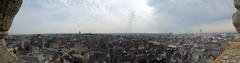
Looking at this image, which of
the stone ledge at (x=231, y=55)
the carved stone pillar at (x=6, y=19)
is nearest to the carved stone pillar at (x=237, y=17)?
the stone ledge at (x=231, y=55)

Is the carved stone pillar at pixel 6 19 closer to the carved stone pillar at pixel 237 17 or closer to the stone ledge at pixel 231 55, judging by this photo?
the stone ledge at pixel 231 55

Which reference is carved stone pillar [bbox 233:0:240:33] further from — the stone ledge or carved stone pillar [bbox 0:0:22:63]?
carved stone pillar [bbox 0:0:22:63]

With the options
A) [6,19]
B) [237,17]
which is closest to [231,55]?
[237,17]

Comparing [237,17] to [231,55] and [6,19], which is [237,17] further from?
[6,19]

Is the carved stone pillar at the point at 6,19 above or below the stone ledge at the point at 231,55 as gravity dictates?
above

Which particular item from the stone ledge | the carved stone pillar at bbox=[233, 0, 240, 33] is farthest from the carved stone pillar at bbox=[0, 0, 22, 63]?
the carved stone pillar at bbox=[233, 0, 240, 33]

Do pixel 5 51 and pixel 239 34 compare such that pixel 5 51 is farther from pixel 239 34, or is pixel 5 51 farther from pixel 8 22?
pixel 239 34

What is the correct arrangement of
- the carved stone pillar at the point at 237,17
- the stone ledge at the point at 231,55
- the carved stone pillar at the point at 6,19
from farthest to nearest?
1. the carved stone pillar at the point at 6,19
2. the carved stone pillar at the point at 237,17
3. the stone ledge at the point at 231,55

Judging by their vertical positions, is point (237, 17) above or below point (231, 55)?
above
